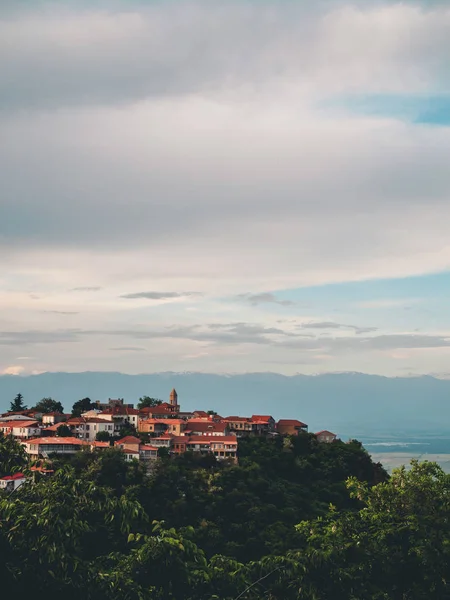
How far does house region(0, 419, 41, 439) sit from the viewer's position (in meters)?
78.2

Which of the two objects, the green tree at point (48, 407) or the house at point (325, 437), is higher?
the green tree at point (48, 407)

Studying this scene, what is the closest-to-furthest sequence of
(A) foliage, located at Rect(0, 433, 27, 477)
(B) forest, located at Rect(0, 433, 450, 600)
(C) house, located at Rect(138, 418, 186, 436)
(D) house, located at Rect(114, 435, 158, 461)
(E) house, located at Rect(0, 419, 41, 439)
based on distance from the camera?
(B) forest, located at Rect(0, 433, 450, 600), (A) foliage, located at Rect(0, 433, 27, 477), (D) house, located at Rect(114, 435, 158, 461), (E) house, located at Rect(0, 419, 41, 439), (C) house, located at Rect(138, 418, 186, 436)

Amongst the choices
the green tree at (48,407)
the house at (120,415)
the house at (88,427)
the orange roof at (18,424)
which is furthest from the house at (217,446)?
the green tree at (48,407)

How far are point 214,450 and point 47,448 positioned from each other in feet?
54.6

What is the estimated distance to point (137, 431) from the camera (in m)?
82.5

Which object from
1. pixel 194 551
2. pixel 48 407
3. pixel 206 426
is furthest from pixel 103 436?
pixel 194 551

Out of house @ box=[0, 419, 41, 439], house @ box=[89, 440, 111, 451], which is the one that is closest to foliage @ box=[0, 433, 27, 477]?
house @ box=[89, 440, 111, 451]

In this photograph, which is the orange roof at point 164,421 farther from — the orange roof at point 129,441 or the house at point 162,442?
the orange roof at point 129,441

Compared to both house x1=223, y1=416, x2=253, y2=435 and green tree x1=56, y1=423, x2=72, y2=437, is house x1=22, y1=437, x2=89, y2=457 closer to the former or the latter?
green tree x1=56, y1=423, x2=72, y2=437

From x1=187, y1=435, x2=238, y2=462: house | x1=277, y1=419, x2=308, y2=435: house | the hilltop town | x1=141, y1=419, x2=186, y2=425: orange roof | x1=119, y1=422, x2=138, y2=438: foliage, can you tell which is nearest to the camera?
the hilltop town

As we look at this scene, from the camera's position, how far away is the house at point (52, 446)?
70.9 m

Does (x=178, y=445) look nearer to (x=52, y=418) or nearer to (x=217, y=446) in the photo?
(x=217, y=446)

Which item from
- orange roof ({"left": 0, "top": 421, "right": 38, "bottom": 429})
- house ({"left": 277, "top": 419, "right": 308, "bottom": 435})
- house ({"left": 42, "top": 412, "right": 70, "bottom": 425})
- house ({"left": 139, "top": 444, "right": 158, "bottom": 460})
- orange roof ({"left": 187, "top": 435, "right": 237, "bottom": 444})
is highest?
house ({"left": 42, "top": 412, "right": 70, "bottom": 425})

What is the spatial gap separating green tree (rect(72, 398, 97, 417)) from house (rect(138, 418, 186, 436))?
12094 mm
